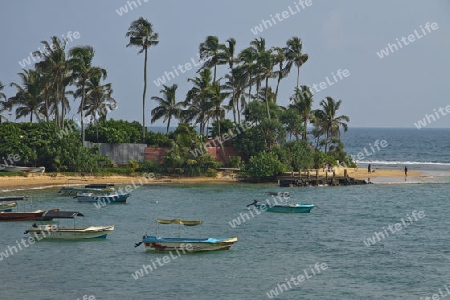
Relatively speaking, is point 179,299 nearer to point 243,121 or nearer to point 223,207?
point 223,207

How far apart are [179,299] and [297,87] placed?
226 ft

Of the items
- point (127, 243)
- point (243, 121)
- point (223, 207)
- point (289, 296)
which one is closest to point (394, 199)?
point (223, 207)

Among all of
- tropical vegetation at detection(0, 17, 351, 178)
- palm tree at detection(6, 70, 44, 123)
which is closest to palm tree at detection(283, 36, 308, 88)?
tropical vegetation at detection(0, 17, 351, 178)

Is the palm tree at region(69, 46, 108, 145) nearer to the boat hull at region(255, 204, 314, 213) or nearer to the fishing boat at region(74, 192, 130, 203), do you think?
the fishing boat at region(74, 192, 130, 203)

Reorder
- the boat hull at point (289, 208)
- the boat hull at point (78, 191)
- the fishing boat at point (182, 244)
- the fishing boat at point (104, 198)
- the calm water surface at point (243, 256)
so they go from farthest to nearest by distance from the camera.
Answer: the boat hull at point (78, 191)
the fishing boat at point (104, 198)
the boat hull at point (289, 208)
the fishing boat at point (182, 244)
the calm water surface at point (243, 256)

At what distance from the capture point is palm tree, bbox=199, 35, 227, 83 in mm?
95000

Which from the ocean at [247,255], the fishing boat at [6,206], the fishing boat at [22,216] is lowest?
the ocean at [247,255]

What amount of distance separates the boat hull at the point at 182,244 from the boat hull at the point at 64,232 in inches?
206

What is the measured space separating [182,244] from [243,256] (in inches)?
160

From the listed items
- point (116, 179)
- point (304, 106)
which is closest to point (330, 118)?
point (304, 106)

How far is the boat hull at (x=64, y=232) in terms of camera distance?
50812 millimetres

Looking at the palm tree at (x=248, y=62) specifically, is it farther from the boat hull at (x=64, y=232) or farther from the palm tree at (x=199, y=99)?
the boat hull at (x=64, y=232)

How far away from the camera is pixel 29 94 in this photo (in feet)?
290

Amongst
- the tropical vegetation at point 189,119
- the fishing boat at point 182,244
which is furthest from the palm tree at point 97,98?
the fishing boat at point 182,244
